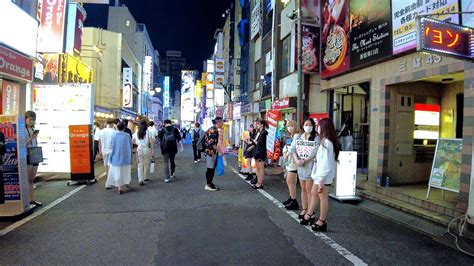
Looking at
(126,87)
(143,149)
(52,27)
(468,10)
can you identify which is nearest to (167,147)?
(143,149)

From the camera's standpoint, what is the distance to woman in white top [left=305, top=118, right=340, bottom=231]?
211 inches

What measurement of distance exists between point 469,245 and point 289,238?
2.61 metres

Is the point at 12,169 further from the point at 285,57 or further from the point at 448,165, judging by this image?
the point at 285,57

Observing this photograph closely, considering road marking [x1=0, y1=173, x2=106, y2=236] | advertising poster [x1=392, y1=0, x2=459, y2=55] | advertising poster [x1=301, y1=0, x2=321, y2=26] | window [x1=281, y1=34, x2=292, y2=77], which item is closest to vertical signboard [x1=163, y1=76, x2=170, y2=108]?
window [x1=281, y1=34, x2=292, y2=77]

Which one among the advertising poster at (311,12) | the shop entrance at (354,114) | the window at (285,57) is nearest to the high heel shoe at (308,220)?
the shop entrance at (354,114)

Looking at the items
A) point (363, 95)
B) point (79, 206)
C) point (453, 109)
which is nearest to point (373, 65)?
point (453, 109)

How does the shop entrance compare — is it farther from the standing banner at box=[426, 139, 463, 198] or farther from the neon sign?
the neon sign

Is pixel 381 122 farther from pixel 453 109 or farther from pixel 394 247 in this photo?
pixel 394 247

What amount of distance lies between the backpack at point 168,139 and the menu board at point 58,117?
2.68 metres

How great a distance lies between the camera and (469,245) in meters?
5.04

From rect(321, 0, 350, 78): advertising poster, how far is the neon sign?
553 centimetres

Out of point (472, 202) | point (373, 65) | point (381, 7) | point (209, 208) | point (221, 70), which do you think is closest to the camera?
point (472, 202)

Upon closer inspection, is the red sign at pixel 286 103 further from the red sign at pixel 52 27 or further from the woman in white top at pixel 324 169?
the woman in white top at pixel 324 169

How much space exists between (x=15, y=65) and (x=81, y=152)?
283 cm
